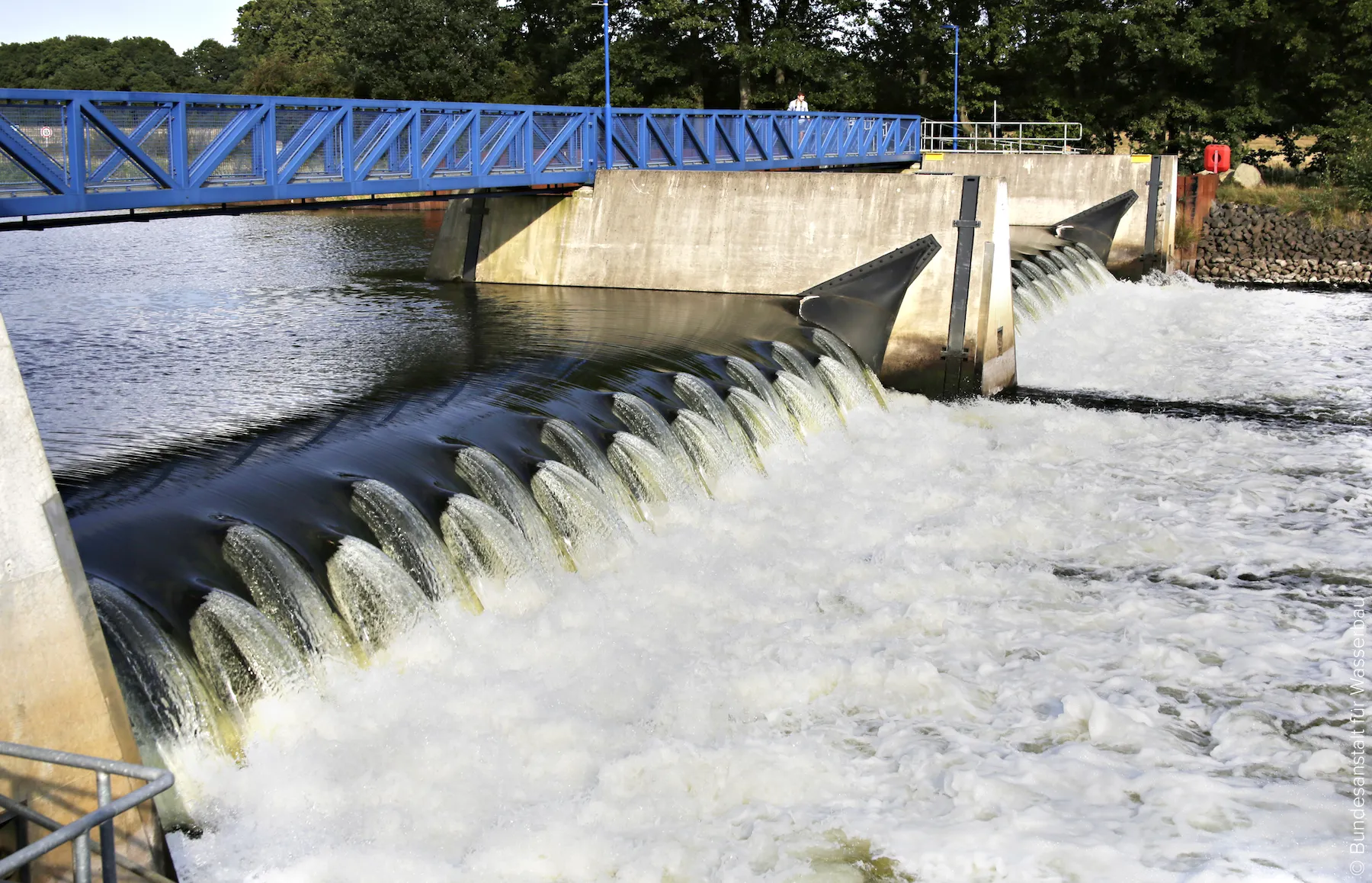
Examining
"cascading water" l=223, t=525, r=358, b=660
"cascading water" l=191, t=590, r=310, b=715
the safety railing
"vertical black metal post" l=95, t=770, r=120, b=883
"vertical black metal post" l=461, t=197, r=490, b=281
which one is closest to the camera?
"vertical black metal post" l=95, t=770, r=120, b=883

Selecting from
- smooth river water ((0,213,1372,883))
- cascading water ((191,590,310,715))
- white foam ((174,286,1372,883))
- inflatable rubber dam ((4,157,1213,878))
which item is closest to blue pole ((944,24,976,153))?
inflatable rubber dam ((4,157,1213,878))

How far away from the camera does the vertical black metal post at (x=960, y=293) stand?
18578mm

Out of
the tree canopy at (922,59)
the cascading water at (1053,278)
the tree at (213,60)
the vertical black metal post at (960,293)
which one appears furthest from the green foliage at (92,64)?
the vertical black metal post at (960,293)

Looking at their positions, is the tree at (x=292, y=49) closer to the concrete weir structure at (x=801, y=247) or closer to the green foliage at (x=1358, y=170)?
the green foliage at (x=1358, y=170)

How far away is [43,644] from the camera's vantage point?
5.70m

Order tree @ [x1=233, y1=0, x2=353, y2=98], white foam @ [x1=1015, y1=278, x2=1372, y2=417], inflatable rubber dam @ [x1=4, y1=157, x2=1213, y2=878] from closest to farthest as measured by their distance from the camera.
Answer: inflatable rubber dam @ [x1=4, y1=157, x2=1213, y2=878]
white foam @ [x1=1015, y1=278, x2=1372, y2=417]
tree @ [x1=233, y1=0, x2=353, y2=98]

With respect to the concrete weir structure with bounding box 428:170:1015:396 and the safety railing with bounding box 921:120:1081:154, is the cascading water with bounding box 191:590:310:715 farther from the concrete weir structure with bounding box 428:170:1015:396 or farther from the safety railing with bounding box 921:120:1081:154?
the safety railing with bounding box 921:120:1081:154

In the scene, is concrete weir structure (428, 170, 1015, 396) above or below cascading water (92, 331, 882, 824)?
above

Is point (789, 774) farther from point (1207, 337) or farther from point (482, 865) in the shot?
point (1207, 337)

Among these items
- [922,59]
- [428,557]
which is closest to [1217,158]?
[922,59]

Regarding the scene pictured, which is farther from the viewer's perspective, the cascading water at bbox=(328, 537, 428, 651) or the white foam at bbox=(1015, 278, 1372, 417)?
the white foam at bbox=(1015, 278, 1372, 417)

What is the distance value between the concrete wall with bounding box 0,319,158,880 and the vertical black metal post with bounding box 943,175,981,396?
14.3 meters

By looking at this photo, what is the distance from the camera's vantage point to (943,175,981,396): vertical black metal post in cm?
1858

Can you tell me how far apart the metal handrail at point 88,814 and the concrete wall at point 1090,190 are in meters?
29.9
